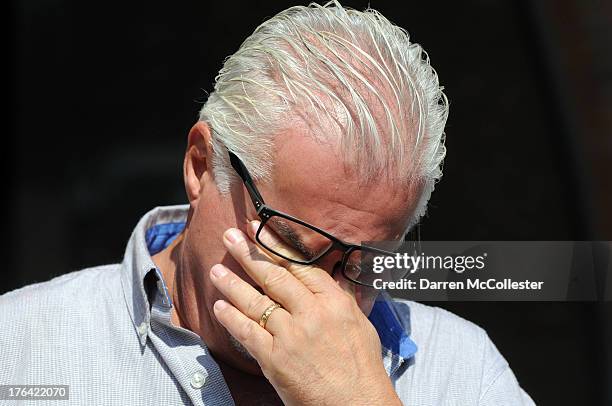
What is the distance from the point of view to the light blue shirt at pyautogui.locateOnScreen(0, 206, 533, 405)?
1804 millimetres

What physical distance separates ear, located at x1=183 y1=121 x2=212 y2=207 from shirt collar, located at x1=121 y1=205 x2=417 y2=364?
22cm

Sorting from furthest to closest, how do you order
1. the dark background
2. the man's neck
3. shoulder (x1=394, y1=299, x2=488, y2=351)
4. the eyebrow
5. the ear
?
the dark background → shoulder (x1=394, y1=299, x2=488, y2=351) → the man's neck → the ear → the eyebrow

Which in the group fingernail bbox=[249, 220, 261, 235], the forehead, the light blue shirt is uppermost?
the forehead

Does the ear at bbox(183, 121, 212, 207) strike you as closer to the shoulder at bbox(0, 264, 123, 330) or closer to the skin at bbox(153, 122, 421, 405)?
the skin at bbox(153, 122, 421, 405)

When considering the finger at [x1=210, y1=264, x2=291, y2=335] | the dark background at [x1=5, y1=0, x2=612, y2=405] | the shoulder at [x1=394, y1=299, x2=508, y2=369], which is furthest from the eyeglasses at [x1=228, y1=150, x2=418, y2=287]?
the dark background at [x1=5, y1=0, x2=612, y2=405]

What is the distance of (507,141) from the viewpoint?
4.38 metres

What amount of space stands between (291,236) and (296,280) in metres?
0.10

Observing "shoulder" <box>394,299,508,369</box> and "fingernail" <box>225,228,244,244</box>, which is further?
"shoulder" <box>394,299,508,369</box>

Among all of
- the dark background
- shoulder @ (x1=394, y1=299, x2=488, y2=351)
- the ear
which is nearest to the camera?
the ear

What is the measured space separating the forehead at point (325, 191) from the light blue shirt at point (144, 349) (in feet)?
1.35

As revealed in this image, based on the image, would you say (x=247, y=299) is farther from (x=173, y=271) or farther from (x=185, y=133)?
(x=185, y=133)

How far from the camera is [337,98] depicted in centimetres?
171

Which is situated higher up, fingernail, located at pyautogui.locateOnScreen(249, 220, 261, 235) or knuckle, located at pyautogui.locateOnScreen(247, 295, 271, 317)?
fingernail, located at pyautogui.locateOnScreen(249, 220, 261, 235)

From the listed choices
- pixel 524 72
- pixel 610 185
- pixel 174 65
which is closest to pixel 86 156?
pixel 174 65
